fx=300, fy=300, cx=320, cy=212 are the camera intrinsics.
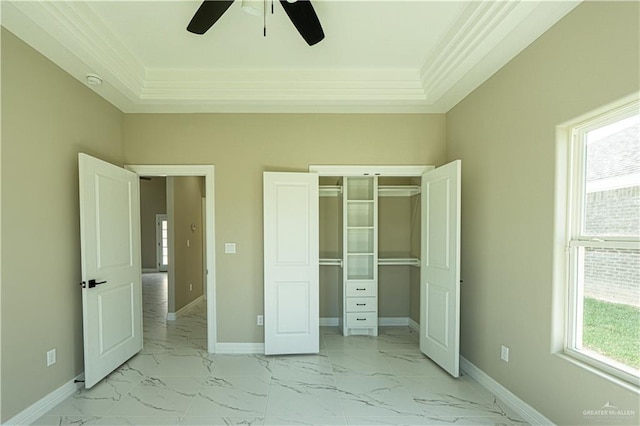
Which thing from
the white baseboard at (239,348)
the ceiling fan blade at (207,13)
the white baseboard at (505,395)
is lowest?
the white baseboard at (239,348)

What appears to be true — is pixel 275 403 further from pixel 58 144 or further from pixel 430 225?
pixel 58 144

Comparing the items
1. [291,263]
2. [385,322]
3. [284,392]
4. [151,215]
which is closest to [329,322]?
[385,322]

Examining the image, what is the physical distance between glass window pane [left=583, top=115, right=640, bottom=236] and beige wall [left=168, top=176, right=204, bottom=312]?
4854mm

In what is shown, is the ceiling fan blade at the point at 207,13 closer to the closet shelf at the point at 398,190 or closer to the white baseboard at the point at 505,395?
the closet shelf at the point at 398,190

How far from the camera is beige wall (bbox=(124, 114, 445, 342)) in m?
3.46

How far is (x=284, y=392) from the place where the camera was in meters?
2.63

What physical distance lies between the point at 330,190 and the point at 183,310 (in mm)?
3167

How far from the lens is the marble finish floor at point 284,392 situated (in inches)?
89.4

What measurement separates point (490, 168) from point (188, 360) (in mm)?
3622

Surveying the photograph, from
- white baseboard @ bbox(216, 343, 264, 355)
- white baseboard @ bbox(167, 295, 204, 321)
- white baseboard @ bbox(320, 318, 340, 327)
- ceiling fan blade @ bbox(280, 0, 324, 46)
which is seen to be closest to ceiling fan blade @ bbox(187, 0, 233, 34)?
ceiling fan blade @ bbox(280, 0, 324, 46)

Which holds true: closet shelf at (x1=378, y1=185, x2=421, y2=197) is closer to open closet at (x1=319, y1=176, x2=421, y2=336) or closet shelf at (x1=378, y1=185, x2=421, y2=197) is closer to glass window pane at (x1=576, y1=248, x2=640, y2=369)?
open closet at (x1=319, y1=176, x2=421, y2=336)

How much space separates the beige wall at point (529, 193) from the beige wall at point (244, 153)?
3.94 ft

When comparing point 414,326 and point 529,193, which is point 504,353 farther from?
point 414,326

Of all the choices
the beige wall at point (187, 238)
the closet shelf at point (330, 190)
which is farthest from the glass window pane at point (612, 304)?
the beige wall at point (187, 238)
